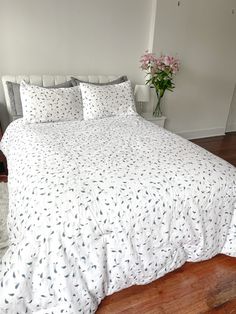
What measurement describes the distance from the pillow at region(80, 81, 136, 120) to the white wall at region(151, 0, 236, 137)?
46.0 inches

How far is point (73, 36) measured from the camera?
3.05 m

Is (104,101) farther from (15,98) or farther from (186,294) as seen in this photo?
(186,294)

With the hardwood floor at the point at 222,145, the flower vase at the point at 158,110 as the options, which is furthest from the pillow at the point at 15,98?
the hardwood floor at the point at 222,145

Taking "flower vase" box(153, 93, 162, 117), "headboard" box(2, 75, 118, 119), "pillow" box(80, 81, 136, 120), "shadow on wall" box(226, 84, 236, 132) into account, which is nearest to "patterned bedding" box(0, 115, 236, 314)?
"pillow" box(80, 81, 136, 120)

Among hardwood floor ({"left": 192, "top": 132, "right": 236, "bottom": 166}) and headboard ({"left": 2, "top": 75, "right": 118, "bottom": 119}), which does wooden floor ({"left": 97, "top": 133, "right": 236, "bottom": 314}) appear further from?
headboard ({"left": 2, "top": 75, "right": 118, "bottom": 119})

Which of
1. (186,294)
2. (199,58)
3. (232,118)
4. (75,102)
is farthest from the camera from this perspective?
(232,118)

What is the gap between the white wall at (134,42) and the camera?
285cm

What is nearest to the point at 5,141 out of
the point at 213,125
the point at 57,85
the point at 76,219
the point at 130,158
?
the point at 57,85

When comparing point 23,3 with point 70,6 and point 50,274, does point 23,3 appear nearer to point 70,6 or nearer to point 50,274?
point 70,6

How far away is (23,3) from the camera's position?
271cm

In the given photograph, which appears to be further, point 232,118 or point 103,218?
point 232,118

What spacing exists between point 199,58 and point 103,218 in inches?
134

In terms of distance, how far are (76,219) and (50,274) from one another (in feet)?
0.92

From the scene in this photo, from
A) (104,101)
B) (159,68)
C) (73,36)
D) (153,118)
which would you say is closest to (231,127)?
(153,118)
